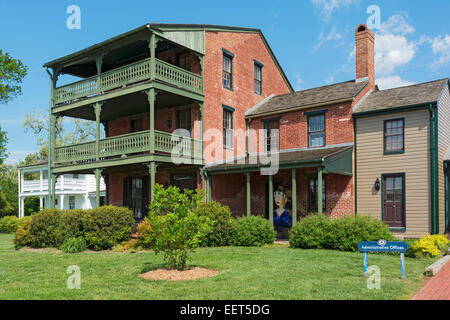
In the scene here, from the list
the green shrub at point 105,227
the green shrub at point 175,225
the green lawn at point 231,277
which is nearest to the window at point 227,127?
the green shrub at point 105,227

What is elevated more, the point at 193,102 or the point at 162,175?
the point at 193,102

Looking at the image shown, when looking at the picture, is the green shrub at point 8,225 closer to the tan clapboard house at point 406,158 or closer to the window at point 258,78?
the window at point 258,78

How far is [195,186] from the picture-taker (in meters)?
19.2

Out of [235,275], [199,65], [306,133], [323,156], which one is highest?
[199,65]

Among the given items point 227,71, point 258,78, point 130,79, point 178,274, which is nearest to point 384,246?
point 178,274

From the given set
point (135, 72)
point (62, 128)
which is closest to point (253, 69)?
point (135, 72)

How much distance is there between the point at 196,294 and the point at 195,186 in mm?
11744

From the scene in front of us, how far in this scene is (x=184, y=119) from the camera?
19.5 metres

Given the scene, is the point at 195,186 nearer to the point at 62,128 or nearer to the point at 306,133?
the point at 306,133

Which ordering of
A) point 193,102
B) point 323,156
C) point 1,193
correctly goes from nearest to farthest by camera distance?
point 323,156 → point 193,102 → point 1,193

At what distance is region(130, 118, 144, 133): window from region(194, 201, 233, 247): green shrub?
7451 millimetres

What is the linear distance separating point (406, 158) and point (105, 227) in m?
12.2

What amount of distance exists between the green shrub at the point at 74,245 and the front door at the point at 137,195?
17.0ft
